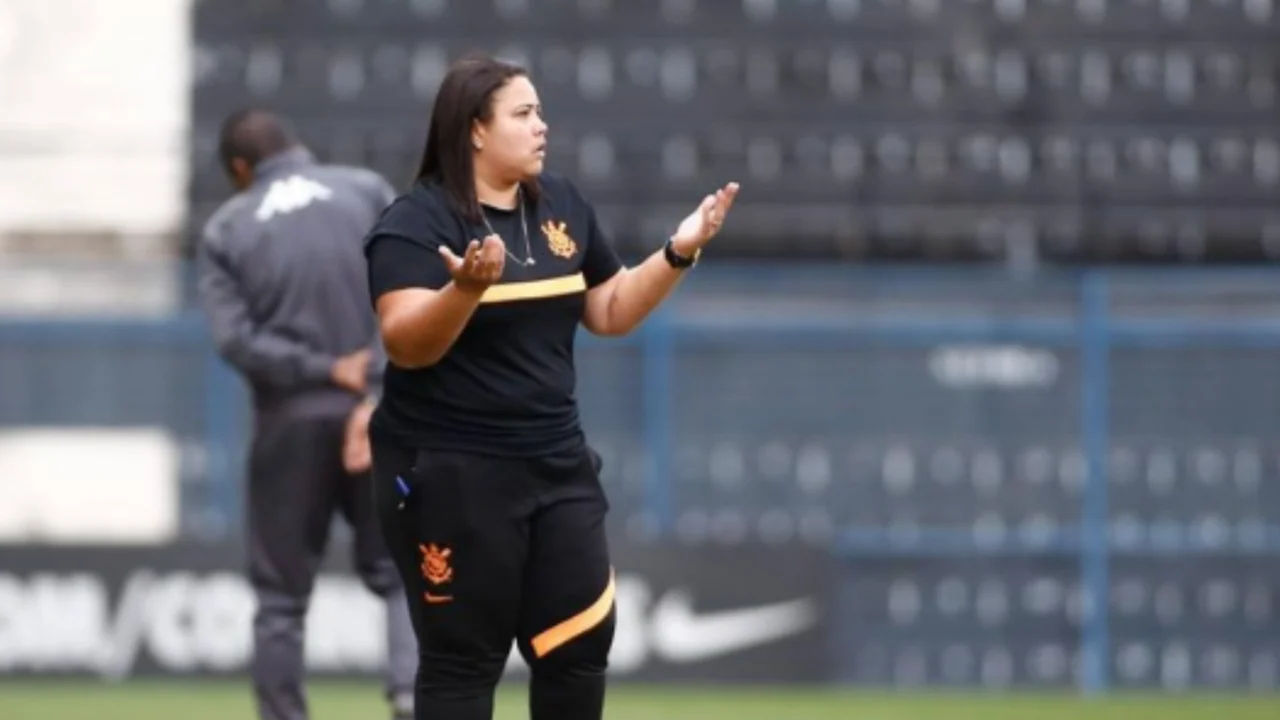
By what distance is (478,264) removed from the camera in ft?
20.0

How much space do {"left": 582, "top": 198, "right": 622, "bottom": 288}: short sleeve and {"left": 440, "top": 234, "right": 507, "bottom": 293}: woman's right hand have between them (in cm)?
61

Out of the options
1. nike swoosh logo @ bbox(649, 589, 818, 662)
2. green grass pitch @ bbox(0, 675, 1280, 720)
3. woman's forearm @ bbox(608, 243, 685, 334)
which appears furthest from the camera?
nike swoosh logo @ bbox(649, 589, 818, 662)

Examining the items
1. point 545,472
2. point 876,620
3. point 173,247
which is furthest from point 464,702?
point 173,247

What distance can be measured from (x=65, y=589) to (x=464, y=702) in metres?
7.01

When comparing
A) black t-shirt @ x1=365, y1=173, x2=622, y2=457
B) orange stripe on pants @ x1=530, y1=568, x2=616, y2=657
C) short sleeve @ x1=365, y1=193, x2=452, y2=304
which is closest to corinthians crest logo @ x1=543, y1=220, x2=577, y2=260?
black t-shirt @ x1=365, y1=173, x2=622, y2=457

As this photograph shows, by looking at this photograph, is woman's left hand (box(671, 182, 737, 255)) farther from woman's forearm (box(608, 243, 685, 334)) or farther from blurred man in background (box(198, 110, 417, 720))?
blurred man in background (box(198, 110, 417, 720))

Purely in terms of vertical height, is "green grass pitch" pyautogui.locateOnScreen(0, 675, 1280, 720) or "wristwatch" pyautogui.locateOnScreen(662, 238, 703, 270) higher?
"wristwatch" pyautogui.locateOnScreen(662, 238, 703, 270)

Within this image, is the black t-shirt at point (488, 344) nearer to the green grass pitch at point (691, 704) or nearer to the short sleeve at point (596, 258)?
the short sleeve at point (596, 258)

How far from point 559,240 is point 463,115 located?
12.6 inches

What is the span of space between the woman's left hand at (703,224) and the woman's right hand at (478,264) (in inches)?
17.9

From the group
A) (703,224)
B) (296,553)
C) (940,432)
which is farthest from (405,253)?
(940,432)

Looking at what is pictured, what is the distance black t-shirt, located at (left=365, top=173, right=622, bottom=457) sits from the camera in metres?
6.47

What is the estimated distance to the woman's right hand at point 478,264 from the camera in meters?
6.07

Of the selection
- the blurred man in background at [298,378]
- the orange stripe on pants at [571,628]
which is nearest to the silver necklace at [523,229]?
the orange stripe on pants at [571,628]
